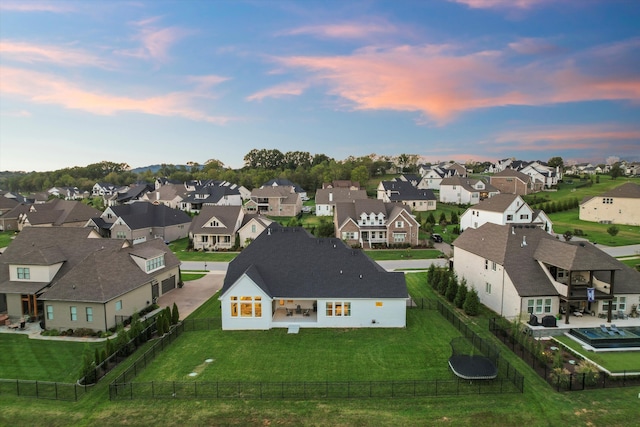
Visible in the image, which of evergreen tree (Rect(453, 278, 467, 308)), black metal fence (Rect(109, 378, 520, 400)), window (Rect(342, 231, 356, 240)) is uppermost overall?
window (Rect(342, 231, 356, 240))

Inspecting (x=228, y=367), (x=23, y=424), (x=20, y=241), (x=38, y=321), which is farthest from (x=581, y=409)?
(x=20, y=241)

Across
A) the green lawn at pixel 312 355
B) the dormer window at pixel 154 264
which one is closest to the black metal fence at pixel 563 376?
the green lawn at pixel 312 355

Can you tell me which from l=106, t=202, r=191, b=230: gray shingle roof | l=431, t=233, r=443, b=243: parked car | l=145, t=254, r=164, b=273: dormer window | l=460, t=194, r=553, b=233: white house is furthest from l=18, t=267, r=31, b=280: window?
l=460, t=194, r=553, b=233: white house

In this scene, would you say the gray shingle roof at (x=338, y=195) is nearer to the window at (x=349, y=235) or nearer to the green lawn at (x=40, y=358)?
the window at (x=349, y=235)

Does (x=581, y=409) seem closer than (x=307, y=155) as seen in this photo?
Yes

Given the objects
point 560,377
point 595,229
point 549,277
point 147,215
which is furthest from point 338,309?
point 595,229

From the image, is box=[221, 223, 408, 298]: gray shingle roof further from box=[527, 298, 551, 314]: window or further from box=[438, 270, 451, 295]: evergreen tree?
box=[527, 298, 551, 314]: window

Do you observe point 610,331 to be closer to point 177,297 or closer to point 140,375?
point 140,375

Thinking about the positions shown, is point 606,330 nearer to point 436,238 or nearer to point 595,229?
point 436,238
